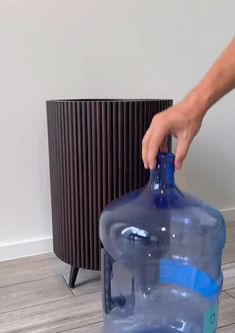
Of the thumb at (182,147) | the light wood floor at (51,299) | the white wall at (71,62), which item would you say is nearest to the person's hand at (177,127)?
the thumb at (182,147)

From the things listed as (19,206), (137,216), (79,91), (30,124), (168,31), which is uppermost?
(168,31)

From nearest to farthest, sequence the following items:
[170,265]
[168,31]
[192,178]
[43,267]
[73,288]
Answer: [170,265], [73,288], [43,267], [168,31], [192,178]

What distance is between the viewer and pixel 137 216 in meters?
0.83

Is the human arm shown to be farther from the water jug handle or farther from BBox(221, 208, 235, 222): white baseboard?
BBox(221, 208, 235, 222): white baseboard

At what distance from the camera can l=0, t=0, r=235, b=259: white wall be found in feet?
4.15

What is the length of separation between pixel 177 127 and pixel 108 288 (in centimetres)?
44

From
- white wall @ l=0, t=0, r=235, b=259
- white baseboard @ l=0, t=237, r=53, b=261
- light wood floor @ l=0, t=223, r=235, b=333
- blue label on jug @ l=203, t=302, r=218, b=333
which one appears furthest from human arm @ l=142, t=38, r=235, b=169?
white baseboard @ l=0, t=237, r=53, b=261

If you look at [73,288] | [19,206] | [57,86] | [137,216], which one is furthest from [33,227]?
[137,216]

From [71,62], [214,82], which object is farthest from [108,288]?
[71,62]

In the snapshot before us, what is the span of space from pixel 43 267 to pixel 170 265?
63 cm

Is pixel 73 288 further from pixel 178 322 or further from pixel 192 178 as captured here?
pixel 192 178

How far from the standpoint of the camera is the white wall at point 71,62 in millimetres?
1264

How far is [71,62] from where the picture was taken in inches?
51.9

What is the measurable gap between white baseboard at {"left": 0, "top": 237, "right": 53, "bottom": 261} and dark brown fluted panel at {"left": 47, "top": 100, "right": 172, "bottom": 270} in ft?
0.99
